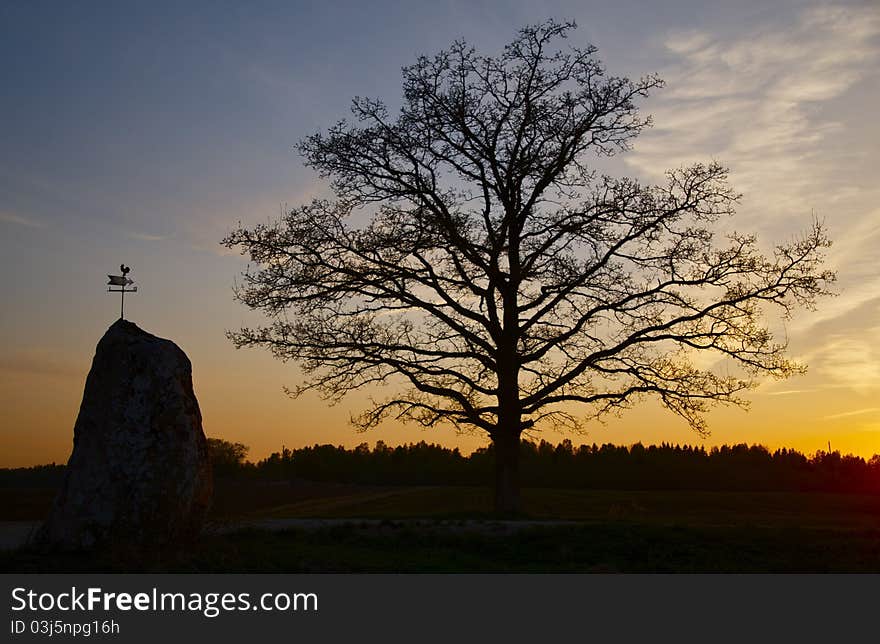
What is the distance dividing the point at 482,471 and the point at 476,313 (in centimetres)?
3869

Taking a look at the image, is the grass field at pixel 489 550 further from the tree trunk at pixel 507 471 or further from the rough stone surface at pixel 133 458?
the tree trunk at pixel 507 471

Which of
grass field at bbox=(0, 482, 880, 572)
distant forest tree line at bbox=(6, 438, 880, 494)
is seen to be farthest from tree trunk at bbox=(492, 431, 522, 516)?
distant forest tree line at bbox=(6, 438, 880, 494)

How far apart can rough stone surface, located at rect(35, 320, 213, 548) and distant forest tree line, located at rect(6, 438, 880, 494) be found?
136 feet

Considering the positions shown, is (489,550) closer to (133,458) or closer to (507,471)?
(133,458)

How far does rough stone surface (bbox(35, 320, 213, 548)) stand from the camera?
1058cm

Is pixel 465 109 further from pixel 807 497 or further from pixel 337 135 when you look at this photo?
pixel 807 497

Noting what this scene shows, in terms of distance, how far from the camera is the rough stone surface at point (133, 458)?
1058 cm

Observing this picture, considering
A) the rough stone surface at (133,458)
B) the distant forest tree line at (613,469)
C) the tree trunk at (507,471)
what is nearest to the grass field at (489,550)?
the rough stone surface at (133,458)

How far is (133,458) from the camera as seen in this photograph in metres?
10.8

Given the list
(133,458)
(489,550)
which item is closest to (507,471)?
(489,550)
